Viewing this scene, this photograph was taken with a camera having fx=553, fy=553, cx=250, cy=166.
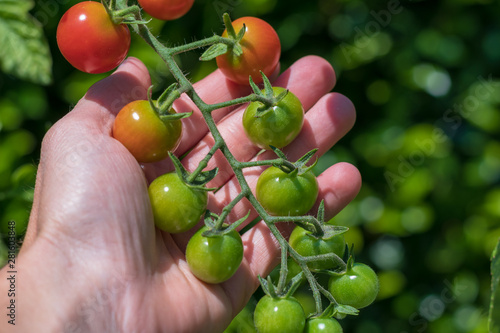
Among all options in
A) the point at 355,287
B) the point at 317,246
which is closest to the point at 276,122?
the point at 317,246

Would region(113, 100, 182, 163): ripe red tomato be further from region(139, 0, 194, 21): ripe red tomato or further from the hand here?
region(139, 0, 194, 21): ripe red tomato

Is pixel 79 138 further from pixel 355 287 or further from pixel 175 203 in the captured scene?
pixel 355 287

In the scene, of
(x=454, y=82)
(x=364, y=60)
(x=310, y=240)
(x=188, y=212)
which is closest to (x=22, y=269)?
(x=188, y=212)

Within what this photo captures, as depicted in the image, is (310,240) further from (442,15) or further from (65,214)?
(442,15)

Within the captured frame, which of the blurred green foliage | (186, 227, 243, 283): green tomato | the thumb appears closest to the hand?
the thumb

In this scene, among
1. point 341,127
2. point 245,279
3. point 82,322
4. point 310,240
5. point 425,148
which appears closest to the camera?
point 82,322

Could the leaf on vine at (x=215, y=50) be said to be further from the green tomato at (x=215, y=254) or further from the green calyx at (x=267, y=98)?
the green tomato at (x=215, y=254)
